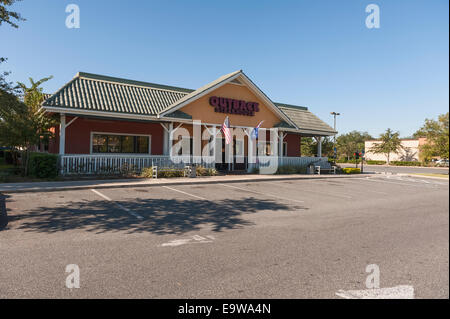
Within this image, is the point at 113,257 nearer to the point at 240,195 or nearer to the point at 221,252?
the point at 221,252

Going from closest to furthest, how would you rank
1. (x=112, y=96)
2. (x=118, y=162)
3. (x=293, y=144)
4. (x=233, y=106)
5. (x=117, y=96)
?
(x=118, y=162) → (x=112, y=96) → (x=117, y=96) → (x=233, y=106) → (x=293, y=144)

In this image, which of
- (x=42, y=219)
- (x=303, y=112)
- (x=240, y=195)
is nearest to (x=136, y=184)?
(x=240, y=195)

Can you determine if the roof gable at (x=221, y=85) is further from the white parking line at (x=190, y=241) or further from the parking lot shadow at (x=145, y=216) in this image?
the white parking line at (x=190, y=241)

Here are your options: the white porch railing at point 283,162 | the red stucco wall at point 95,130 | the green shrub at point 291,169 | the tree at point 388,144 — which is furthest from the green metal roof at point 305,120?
the tree at point 388,144

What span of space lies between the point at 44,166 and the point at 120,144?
17.5 ft

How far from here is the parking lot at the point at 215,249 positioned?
3.65 metres

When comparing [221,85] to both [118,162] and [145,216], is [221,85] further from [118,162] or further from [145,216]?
[145,216]

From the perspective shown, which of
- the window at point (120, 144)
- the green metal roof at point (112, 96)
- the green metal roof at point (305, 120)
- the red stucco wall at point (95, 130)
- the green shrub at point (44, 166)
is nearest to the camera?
the green shrub at point (44, 166)

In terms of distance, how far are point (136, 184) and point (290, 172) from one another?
12546 millimetres

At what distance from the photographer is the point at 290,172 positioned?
22594 mm

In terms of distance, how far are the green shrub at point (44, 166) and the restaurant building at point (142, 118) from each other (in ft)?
2.62

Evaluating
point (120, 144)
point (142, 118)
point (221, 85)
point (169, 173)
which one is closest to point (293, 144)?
point (221, 85)

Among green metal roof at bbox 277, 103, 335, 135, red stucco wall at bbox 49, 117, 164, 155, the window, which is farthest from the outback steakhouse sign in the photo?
the window

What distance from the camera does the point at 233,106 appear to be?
21453 mm
